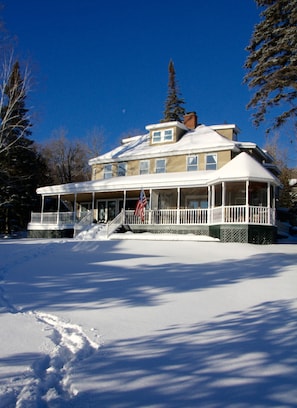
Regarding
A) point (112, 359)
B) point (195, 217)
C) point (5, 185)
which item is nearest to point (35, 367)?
point (112, 359)

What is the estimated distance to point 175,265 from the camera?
9688mm

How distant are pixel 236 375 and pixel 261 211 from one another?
14312 mm

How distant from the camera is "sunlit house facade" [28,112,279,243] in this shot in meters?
17.1

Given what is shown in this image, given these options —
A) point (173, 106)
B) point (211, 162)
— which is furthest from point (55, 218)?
point (173, 106)

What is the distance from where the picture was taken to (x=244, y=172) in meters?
17.1

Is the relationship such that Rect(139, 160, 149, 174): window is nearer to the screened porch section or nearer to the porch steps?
the screened porch section

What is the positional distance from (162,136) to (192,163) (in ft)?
14.6

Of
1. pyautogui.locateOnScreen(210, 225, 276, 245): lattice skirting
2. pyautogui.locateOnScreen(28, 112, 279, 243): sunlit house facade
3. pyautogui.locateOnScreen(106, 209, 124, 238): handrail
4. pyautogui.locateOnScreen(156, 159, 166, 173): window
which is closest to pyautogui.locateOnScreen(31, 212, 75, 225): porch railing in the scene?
pyautogui.locateOnScreen(28, 112, 279, 243): sunlit house facade

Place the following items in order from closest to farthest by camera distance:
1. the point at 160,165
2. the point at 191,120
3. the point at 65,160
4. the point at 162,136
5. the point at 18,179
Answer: the point at 160,165 → the point at 162,136 → the point at 191,120 → the point at 18,179 → the point at 65,160

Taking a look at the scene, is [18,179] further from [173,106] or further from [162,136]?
[173,106]

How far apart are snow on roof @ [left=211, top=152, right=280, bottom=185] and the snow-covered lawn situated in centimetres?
868

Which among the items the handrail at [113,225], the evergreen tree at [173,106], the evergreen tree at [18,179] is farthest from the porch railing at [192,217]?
the evergreen tree at [173,106]

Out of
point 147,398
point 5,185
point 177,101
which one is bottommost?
point 147,398

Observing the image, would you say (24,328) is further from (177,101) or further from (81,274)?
(177,101)
